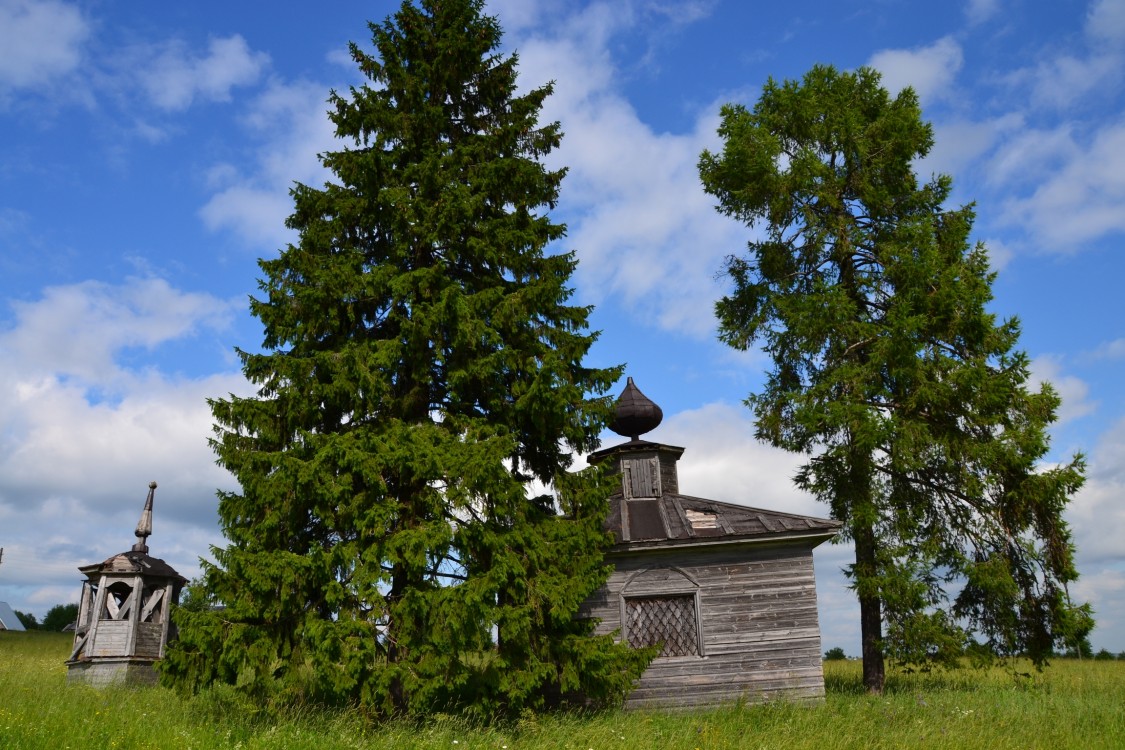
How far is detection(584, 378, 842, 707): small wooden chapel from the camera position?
14578mm

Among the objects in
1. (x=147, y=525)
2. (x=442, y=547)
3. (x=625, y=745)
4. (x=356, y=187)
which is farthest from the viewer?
(x=147, y=525)

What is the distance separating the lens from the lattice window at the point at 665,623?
49.3 ft

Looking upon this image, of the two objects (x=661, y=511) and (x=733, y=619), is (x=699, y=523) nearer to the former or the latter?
(x=661, y=511)

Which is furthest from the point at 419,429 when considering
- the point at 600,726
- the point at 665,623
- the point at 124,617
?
the point at 124,617

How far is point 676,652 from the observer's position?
590 inches

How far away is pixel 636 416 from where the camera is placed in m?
17.9

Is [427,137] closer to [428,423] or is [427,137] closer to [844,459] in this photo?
[428,423]

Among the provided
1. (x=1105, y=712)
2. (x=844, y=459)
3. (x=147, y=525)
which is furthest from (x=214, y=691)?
(x=1105, y=712)

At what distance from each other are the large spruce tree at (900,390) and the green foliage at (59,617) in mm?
47705

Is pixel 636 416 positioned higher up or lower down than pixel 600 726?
higher up

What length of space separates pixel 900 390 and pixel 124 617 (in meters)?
18.0

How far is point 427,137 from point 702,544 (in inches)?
339

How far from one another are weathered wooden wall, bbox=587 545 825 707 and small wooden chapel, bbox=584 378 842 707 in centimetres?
2

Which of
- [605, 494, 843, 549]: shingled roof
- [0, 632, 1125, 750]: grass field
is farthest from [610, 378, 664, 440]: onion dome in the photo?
[0, 632, 1125, 750]: grass field
